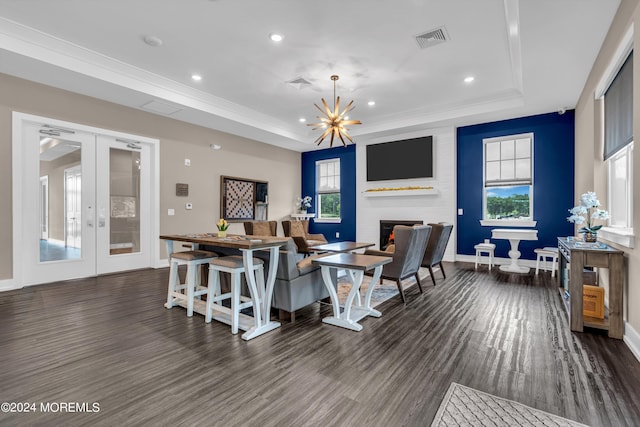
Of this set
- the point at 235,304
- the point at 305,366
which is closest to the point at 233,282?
the point at 235,304

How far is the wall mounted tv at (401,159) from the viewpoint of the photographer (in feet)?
22.6

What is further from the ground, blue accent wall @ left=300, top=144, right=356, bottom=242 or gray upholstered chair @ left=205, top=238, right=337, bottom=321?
blue accent wall @ left=300, top=144, right=356, bottom=242

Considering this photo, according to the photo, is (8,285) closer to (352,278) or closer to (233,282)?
(233,282)

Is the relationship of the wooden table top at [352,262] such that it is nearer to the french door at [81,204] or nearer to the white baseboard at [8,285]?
the french door at [81,204]

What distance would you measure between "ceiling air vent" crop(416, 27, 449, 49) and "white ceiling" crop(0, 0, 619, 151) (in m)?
0.06

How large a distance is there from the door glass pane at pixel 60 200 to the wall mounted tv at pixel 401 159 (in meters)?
5.88

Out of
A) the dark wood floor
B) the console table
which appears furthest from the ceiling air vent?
the dark wood floor

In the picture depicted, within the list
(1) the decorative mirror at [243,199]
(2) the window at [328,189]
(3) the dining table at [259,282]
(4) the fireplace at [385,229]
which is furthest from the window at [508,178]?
(3) the dining table at [259,282]

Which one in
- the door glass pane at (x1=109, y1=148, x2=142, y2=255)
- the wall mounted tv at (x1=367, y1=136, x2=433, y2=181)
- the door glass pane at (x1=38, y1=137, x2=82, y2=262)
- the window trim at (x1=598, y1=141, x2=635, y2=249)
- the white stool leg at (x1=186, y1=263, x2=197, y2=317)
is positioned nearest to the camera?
the window trim at (x1=598, y1=141, x2=635, y2=249)

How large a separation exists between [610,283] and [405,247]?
5.90 ft

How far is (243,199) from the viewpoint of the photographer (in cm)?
737

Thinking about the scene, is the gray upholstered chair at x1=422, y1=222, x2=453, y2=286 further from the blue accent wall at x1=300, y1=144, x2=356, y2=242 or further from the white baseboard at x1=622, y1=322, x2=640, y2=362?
the blue accent wall at x1=300, y1=144, x2=356, y2=242

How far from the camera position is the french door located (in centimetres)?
439

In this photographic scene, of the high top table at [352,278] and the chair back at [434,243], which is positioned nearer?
the high top table at [352,278]
